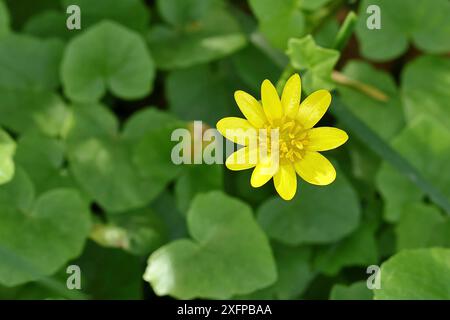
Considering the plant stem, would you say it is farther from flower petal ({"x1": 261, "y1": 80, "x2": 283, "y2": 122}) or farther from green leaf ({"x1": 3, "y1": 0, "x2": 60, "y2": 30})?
green leaf ({"x1": 3, "y1": 0, "x2": 60, "y2": 30})

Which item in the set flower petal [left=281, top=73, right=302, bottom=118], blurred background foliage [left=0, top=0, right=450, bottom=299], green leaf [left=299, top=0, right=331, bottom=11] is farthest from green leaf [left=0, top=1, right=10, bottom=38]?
flower petal [left=281, top=73, right=302, bottom=118]

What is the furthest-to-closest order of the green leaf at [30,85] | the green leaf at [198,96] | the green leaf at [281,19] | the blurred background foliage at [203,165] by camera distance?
the green leaf at [198,96]
the green leaf at [30,85]
the green leaf at [281,19]
the blurred background foliage at [203,165]

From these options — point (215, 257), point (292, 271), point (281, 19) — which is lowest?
point (292, 271)

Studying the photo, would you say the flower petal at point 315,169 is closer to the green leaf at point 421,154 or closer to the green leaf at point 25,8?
the green leaf at point 421,154

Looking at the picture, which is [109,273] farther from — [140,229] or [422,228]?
[422,228]

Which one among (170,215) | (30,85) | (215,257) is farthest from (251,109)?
(30,85)

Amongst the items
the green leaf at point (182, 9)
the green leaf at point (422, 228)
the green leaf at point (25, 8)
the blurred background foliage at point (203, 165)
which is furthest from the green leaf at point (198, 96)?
the green leaf at point (422, 228)

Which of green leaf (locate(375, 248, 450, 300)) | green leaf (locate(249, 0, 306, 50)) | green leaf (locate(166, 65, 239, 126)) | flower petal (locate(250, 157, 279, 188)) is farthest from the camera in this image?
green leaf (locate(166, 65, 239, 126))
